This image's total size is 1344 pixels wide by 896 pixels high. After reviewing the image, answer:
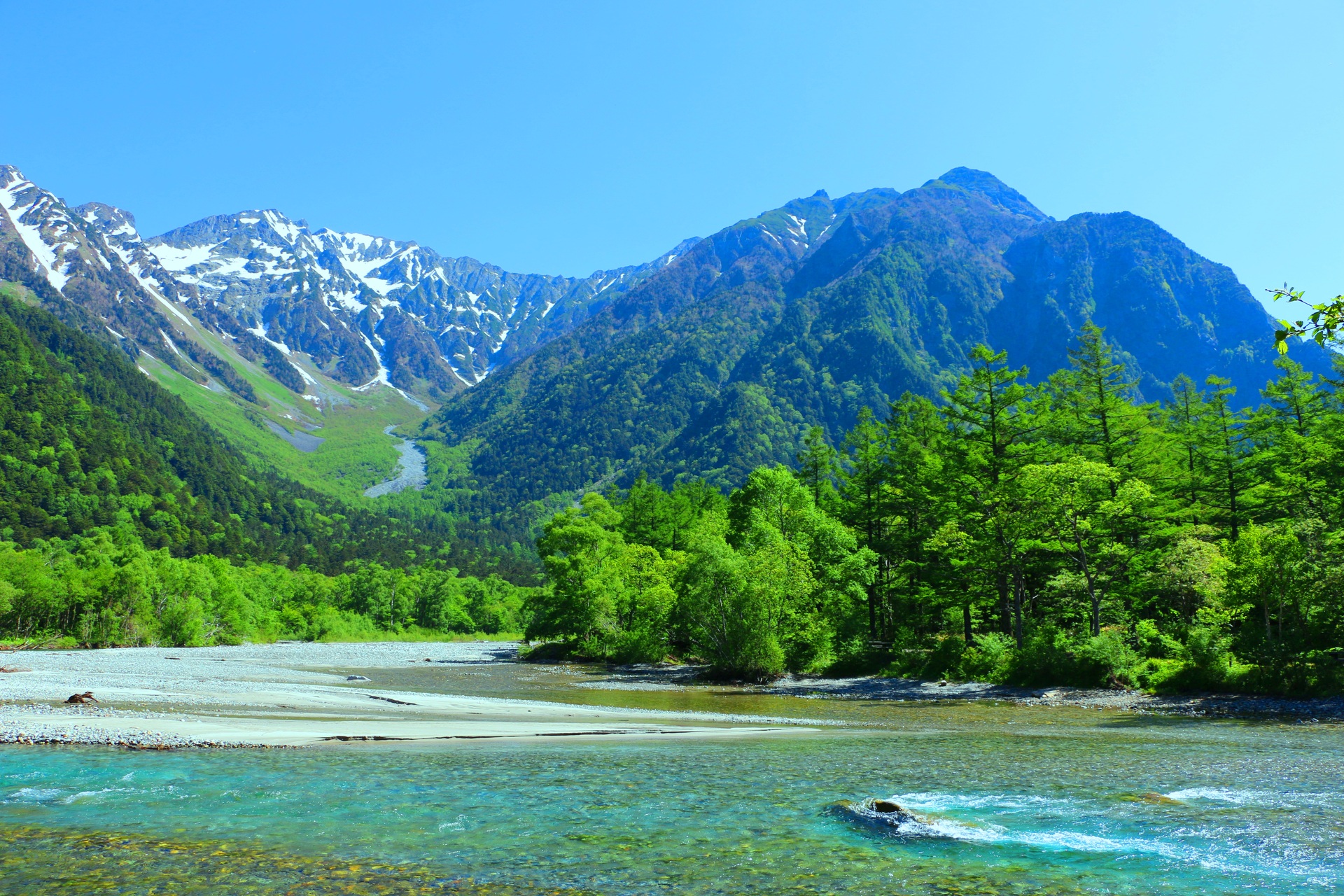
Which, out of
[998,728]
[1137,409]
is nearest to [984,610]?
[1137,409]

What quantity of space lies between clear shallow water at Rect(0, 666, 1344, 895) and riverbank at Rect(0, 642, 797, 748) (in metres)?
2.09

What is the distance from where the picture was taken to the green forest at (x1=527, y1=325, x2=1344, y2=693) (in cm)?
3562

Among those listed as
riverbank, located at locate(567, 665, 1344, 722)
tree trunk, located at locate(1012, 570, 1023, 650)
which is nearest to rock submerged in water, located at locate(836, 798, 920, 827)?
riverbank, located at locate(567, 665, 1344, 722)

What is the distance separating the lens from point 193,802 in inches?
585

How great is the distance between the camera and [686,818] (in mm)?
14578

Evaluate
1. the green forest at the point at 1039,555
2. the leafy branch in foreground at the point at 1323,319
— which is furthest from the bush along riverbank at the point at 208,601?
the leafy branch in foreground at the point at 1323,319

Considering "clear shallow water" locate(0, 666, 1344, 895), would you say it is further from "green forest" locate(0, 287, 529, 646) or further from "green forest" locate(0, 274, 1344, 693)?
"green forest" locate(0, 287, 529, 646)

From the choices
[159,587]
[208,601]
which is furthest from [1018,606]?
[208,601]

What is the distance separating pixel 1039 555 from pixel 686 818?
3791cm

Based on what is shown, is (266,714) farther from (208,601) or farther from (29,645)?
(208,601)

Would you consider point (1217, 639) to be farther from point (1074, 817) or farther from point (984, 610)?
point (1074, 817)

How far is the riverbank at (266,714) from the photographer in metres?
23.0

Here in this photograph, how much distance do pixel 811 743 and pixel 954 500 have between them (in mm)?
30838

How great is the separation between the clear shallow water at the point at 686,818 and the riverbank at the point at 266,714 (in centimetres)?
209
